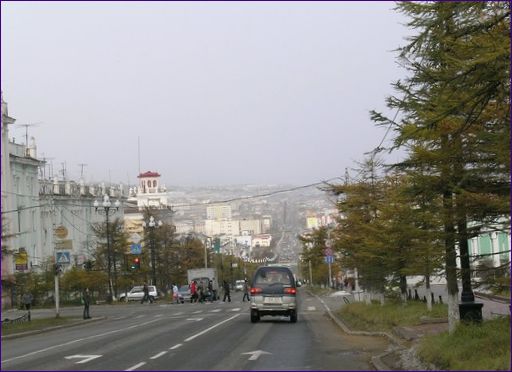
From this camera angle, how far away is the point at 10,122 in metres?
62.1

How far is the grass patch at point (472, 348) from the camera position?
9.88m

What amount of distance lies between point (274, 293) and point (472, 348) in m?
15.5

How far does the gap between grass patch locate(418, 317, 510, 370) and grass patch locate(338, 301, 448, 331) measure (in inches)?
277

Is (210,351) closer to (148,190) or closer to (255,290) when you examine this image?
(255,290)

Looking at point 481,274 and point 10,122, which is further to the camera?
point 10,122

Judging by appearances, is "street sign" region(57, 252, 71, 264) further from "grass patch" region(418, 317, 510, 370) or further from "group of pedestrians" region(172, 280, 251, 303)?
"grass patch" region(418, 317, 510, 370)

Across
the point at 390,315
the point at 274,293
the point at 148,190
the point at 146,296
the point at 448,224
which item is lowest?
the point at 390,315

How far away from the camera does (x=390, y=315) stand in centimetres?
2144

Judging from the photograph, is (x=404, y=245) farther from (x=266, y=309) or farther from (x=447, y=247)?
(x=266, y=309)

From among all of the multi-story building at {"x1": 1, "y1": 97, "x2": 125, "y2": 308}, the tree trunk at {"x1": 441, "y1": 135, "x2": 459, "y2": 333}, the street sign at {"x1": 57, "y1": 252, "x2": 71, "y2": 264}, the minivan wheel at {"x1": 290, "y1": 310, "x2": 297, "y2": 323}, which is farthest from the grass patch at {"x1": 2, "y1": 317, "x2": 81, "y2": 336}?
the tree trunk at {"x1": 441, "y1": 135, "x2": 459, "y2": 333}

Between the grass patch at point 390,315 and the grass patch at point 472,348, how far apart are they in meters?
7.02

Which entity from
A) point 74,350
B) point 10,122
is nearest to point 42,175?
point 10,122

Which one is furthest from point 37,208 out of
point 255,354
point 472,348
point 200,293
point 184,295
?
point 472,348

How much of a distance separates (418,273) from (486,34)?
5679mm
